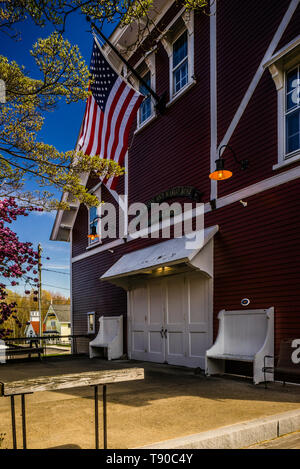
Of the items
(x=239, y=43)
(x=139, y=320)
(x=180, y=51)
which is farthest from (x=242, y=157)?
(x=139, y=320)

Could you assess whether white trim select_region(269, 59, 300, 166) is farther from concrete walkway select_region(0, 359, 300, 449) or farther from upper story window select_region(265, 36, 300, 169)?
concrete walkway select_region(0, 359, 300, 449)

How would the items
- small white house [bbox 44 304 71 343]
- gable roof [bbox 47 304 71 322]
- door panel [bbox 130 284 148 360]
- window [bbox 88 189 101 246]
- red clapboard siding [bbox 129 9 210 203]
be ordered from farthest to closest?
1. gable roof [bbox 47 304 71 322]
2. small white house [bbox 44 304 71 343]
3. window [bbox 88 189 101 246]
4. door panel [bbox 130 284 148 360]
5. red clapboard siding [bbox 129 9 210 203]

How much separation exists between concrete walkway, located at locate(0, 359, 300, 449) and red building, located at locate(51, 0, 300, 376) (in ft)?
5.08

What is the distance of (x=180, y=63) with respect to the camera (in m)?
10.9

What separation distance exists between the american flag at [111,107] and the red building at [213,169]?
1.30 metres

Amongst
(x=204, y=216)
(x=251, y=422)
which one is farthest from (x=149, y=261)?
(x=251, y=422)

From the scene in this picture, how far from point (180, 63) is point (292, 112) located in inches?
182

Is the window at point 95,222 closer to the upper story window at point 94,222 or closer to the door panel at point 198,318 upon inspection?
the upper story window at point 94,222

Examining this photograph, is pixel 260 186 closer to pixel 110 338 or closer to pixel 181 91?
pixel 181 91

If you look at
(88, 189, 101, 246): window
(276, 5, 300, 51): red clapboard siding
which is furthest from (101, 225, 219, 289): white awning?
(88, 189, 101, 246): window

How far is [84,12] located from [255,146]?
4647 millimetres

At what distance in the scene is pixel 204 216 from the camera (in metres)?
9.48

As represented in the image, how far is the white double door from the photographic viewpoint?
9.23 metres

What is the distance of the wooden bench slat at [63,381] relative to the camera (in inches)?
128
